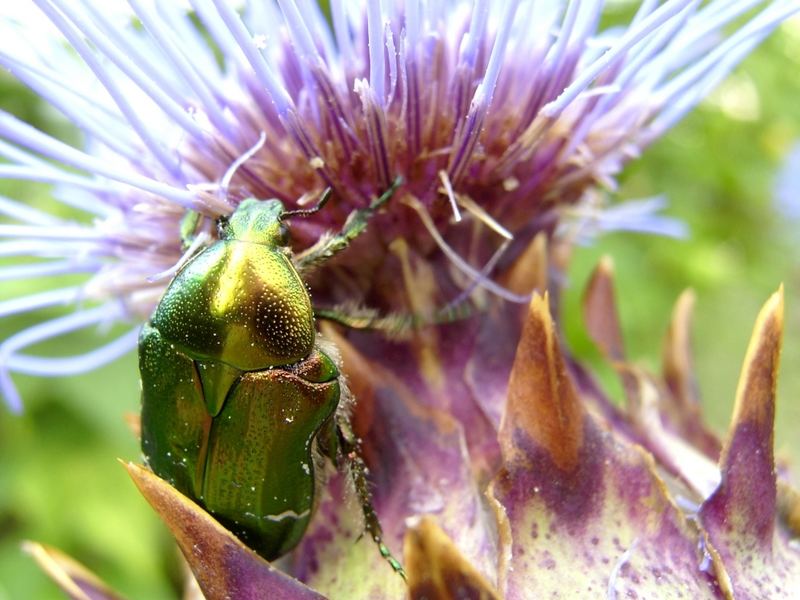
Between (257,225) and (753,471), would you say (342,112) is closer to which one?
(257,225)

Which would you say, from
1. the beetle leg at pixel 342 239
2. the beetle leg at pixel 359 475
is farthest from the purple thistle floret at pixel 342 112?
the beetle leg at pixel 359 475

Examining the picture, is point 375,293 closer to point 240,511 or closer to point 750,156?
point 240,511

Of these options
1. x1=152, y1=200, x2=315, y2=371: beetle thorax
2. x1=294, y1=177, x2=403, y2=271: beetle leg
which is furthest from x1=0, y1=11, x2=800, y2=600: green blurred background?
x1=152, y1=200, x2=315, y2=371: beetle thorax

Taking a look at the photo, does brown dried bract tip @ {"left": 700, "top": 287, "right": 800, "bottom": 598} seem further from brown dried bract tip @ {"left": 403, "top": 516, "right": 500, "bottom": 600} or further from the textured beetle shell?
the textured beetle shell

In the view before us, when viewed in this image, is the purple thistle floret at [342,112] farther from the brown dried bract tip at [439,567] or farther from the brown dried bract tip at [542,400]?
the brown dried bract tip at [439,567]

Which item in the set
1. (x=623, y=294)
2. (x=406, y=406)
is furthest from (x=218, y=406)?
(x=623, y=294)
